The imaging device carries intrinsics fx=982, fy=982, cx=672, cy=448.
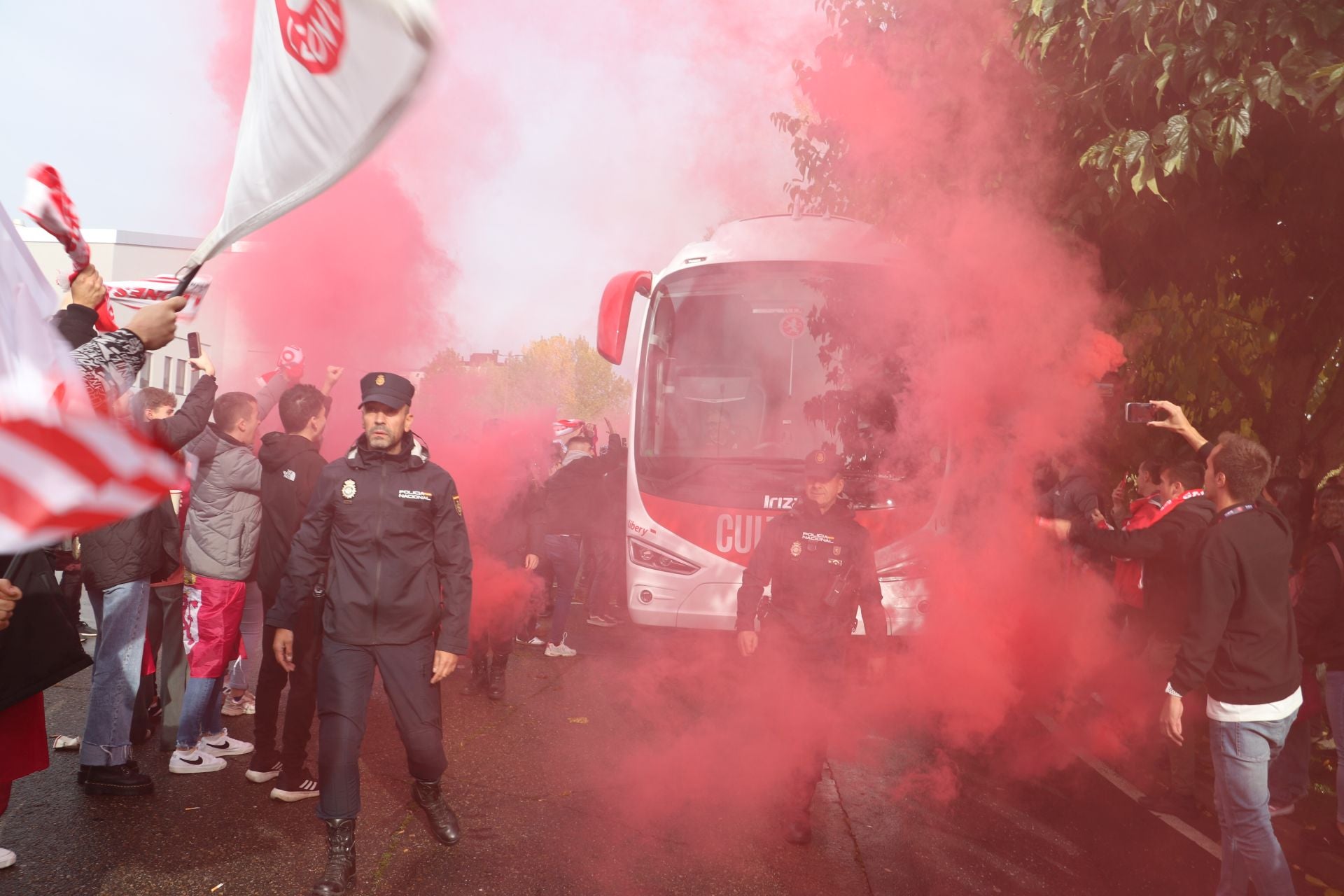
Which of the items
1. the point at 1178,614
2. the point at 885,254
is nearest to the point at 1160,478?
the point at 1178,614

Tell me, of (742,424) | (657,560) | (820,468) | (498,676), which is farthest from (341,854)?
(742,424)

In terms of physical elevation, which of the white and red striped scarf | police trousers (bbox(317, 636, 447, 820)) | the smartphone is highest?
the white and red striped scarf

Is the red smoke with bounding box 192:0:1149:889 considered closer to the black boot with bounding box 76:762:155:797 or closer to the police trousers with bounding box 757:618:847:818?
the police trousers with bounding box 757:618:847:818

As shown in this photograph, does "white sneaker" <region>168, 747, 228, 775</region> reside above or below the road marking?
above

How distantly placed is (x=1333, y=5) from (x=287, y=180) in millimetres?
4552

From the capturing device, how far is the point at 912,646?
6590 millimetres

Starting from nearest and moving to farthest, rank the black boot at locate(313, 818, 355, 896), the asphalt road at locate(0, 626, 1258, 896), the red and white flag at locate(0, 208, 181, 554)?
the red and white flag at locate(0, 208, 181, 554), the black boot at locate(313, 818, 355, 896), the asphalt road at locate(0, 626, 1258, 896)

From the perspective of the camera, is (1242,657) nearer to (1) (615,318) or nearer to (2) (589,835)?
(2) (589,835)

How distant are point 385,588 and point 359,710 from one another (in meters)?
0.47

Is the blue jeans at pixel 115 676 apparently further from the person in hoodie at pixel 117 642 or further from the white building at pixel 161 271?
the white building at pixel 161 271

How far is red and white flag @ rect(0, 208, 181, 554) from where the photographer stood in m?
1.17

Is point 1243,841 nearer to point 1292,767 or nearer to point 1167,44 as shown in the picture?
point 1292,767

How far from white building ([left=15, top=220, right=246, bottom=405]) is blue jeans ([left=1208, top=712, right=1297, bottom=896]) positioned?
7947mm

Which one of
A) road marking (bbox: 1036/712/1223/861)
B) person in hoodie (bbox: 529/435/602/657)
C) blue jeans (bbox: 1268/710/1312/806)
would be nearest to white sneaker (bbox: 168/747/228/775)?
person in hoodie (bbox: 529/435/602/657)
